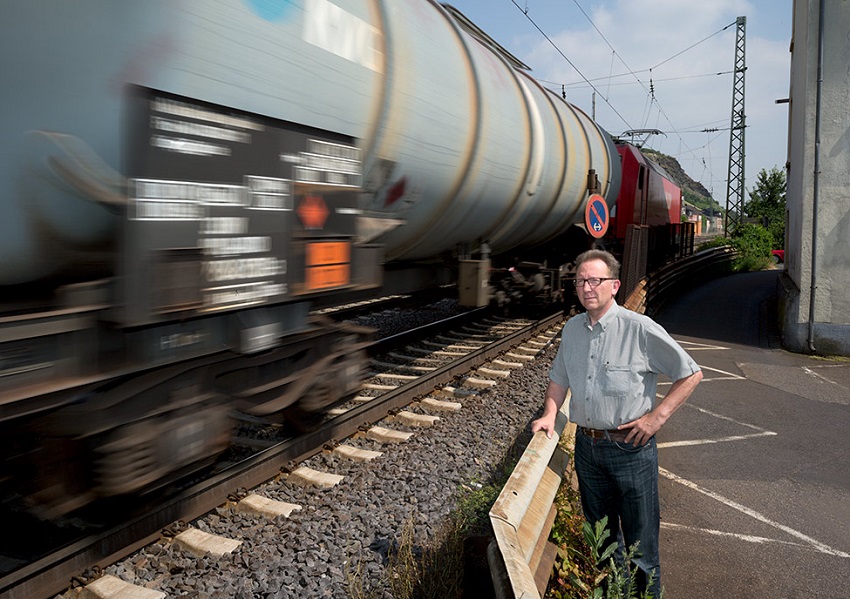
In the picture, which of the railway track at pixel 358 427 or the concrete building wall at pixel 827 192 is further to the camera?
the concrete building wall at pixel 827 192

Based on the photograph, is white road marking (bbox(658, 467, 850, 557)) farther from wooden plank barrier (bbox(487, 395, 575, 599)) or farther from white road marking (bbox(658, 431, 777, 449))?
wooden plank barrier (bbox(487, 395, 575, 599))

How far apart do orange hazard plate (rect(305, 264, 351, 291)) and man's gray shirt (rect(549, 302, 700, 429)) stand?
5.84ft

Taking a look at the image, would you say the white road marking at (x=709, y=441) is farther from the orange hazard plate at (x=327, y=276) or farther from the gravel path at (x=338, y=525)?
the orange hazard plate at (x=327, y=276)

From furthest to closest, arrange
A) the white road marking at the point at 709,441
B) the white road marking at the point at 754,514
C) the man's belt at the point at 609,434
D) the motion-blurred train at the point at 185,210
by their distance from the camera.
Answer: the white road marking at the point at 709,441, the white road marking at the point at 754,514, the man's belt at the point at 609,434, the motion-blurred train at the point at 185,210

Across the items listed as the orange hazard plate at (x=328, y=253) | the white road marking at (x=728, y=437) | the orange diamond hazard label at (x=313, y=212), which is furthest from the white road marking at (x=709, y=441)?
the orange diamond hazard label at (x=313, y=212)

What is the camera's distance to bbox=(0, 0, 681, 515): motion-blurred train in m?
2.85

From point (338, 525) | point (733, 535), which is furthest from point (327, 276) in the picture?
point (733, 535)

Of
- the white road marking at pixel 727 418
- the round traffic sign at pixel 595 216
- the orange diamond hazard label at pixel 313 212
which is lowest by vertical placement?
the white road marking at pixel 727 418

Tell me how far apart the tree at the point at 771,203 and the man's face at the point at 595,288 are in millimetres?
34165

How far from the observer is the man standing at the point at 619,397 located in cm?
306

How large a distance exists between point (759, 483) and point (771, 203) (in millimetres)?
36880

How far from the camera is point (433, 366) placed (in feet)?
26.6

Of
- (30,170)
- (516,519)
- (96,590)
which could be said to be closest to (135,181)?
(30,170)

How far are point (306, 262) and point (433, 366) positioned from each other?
430cm
